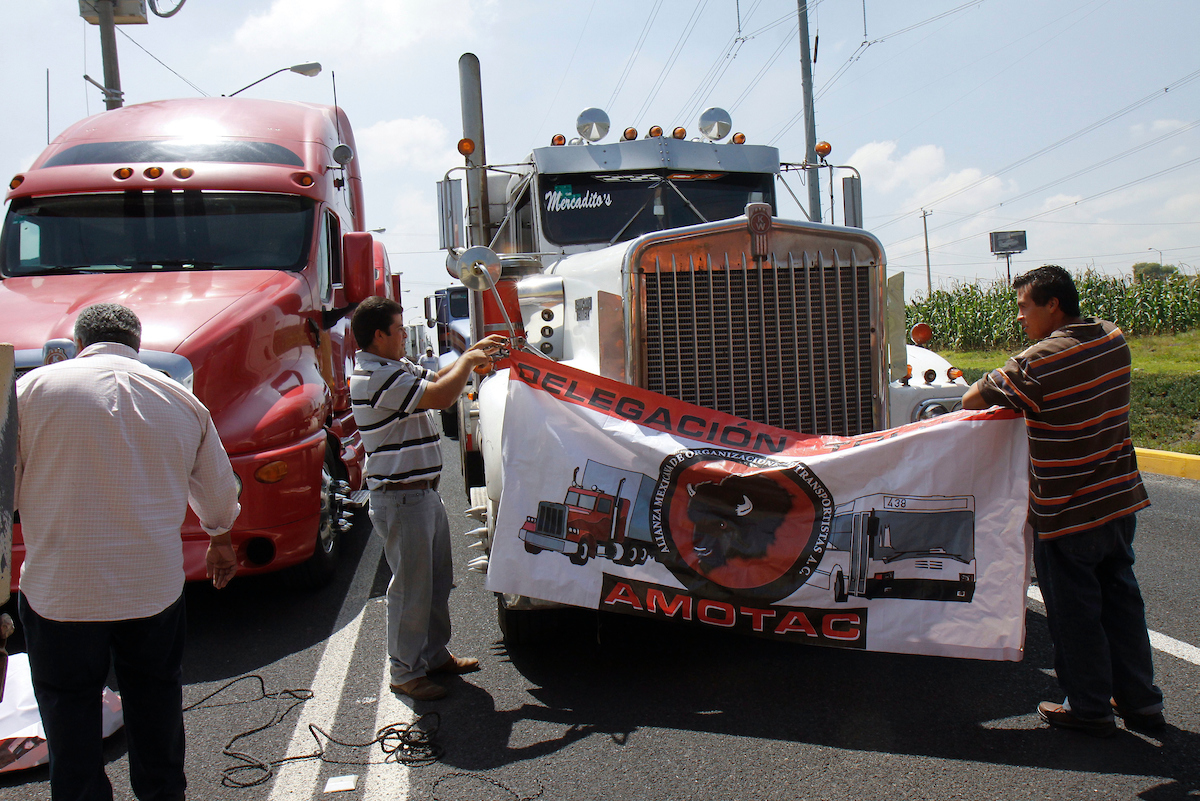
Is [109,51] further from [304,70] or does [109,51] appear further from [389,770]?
[389,770]

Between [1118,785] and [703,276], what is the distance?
274 cm

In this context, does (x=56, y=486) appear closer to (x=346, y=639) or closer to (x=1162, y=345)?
(x=346, y=639)

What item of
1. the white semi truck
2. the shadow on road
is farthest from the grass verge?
the shadow on road

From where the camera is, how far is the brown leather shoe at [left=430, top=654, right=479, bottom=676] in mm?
4285

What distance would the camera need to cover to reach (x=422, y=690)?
4.02m

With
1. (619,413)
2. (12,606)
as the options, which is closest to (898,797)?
(619,413)

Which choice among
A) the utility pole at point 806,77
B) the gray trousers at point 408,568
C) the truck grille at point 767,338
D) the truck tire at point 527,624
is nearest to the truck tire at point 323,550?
the gray trousers at point 408,568

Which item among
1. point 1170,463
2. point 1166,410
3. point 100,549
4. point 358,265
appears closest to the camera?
point 100,549

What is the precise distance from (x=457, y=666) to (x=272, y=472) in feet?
5.41

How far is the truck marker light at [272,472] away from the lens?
498 centimetres

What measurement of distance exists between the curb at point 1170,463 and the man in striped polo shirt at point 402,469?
7.98m

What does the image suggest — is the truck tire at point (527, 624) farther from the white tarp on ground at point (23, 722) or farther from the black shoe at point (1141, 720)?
the black shoe at point (1141, 720)

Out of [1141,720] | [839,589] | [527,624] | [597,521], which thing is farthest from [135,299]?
[1141,720]

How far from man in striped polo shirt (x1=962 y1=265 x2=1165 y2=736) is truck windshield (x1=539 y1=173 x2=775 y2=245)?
3344 mm
